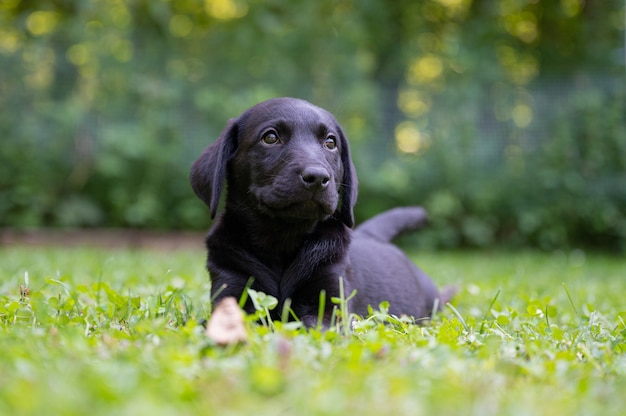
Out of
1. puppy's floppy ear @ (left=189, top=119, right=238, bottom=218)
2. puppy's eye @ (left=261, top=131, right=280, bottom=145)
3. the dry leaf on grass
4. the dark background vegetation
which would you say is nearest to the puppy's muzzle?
puppy's eye @ (left=261, top=131, right=280, bottom=145)

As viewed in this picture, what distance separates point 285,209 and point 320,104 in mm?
6721

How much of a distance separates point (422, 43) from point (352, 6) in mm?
1339

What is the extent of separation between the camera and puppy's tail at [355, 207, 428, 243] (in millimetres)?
4273

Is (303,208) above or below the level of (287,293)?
above

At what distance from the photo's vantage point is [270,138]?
2975 millimetres

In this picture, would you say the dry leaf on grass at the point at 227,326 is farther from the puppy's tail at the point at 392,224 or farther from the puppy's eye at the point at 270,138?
the puppy's tail at the point at 392,224

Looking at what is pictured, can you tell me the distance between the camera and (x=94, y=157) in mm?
8781

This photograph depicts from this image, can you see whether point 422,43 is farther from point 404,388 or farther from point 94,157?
point 404,388

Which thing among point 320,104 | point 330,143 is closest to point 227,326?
point 330,143

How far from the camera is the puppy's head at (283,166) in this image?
8.90 ft

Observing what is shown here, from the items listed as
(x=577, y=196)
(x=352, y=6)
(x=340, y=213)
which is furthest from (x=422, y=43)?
(x=340, y=213)

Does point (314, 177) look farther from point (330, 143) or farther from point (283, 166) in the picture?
point (330, 143)

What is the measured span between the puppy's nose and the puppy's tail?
157cm

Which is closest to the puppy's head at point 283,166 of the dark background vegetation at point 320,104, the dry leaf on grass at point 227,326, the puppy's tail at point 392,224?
the dry leaf on grass at point 227,326
